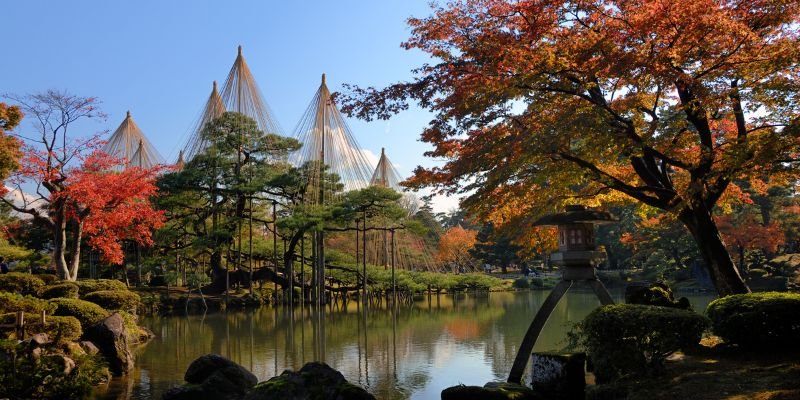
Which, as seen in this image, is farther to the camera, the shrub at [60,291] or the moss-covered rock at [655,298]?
the shrub at [60,291]

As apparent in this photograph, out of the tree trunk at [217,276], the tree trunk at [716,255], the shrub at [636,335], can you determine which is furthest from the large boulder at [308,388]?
the tree trunk at [217,276]

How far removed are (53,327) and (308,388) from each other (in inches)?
218

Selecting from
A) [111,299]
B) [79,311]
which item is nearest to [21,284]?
[111,299]

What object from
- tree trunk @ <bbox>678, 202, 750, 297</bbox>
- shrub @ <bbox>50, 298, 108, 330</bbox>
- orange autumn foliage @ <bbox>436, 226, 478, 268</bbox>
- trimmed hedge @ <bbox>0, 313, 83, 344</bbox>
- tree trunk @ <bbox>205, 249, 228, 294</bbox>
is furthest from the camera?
orange autumn foliage @ <bbox>436, 226, 478, 268</bbox>

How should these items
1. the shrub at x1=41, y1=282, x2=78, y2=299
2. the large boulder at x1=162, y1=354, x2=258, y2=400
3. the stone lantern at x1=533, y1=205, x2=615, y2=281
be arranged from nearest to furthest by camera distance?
the large boulder at x1=162, y1=354, x2=258, y2=400, the stone lantern at x1=533, y1=205, x2=615, y2=281, the shrub at x1=41, y1=282, x2=78, y2=299

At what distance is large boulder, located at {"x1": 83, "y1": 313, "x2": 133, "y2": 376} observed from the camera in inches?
383

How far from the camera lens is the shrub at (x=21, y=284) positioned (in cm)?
1302

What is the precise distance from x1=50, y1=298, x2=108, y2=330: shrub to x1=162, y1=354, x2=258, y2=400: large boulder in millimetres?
3768

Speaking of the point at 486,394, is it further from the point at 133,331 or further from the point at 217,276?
the point at 217,276

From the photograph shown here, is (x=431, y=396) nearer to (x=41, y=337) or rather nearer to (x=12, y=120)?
(x=41, y=337)

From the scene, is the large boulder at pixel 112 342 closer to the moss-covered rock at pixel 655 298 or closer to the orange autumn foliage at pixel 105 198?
the orange autumn foliage at pixel 105 198

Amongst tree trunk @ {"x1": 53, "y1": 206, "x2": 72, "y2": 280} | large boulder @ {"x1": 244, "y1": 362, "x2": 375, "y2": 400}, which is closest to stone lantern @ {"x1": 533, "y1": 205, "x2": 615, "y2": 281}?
large boulder @ {"x1": 244, "y1": 362, "x2": 375, "y2": 400}

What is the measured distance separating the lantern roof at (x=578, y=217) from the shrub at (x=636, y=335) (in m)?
2.29

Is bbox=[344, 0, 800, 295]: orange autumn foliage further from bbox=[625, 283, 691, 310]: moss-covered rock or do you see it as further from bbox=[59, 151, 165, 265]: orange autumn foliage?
bbox=[59, 151, 165, 265]: orange autumn foliage
